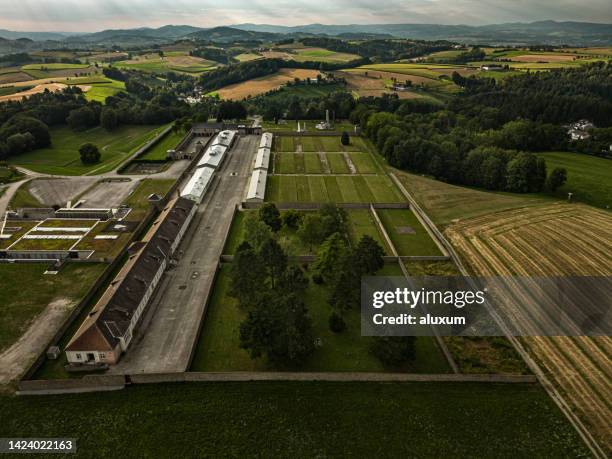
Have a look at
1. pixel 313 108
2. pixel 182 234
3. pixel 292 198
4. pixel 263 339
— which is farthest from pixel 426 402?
pixel 313 108

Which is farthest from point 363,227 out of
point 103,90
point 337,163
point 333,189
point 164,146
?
point 103,90

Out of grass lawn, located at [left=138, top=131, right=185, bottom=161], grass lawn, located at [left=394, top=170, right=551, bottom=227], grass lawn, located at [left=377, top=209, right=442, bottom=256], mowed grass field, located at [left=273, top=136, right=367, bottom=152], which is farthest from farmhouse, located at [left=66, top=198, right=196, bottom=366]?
mowed grass field, located at [left=273, top=136, right=367, bottom=152]

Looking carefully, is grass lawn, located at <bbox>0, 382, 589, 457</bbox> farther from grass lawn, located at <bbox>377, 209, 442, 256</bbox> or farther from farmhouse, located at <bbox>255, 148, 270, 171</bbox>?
farmhouse, located at <bbox>255, 148, 270, 171</bbox>

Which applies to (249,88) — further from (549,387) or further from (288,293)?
(549,387)

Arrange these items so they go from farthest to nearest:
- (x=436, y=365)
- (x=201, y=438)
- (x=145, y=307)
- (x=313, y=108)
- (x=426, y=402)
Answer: (x=313, y=108), (x=145, y=307), (x=436, y=365), (x=426, y=402), (x=201, y=438)

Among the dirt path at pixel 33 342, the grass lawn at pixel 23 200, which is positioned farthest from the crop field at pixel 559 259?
the grass lawn at pixel 23 200

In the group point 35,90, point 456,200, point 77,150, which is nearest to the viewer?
point 456,200

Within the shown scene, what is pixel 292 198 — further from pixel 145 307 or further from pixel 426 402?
pixel 426 402
